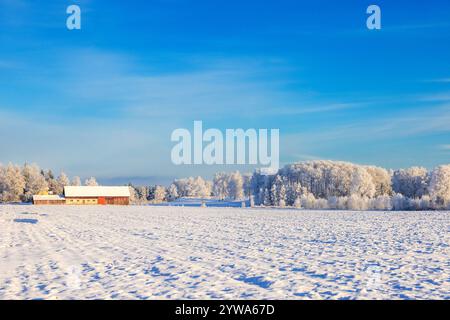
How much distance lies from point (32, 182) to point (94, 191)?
25.3 m

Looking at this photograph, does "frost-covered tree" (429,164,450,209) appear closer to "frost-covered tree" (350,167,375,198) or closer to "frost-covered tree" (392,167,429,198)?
"frost-covered tree" (392,167,429,198)

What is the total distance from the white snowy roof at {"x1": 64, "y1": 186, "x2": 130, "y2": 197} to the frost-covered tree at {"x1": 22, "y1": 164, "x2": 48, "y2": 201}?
50.5 feet

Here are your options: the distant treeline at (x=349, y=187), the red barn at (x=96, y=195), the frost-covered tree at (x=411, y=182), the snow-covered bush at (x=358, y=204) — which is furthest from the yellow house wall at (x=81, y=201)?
the frost-covered tree at (x=411, y=182)

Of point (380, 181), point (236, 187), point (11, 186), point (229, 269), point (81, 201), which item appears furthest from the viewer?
point (236, 187)

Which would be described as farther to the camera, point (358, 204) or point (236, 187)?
point (236, 187)

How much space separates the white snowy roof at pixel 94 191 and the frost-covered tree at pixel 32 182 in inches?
606

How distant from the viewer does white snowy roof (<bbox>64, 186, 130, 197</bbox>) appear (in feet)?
332

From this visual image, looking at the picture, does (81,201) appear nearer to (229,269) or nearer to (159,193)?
(159,193)

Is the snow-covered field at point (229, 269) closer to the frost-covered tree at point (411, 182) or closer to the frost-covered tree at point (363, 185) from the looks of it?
the frost-covered tree at point (363, 185)

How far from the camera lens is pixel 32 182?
11738 centimetres

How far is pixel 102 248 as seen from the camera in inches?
688

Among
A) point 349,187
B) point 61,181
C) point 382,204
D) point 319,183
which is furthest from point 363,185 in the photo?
point 61,181
